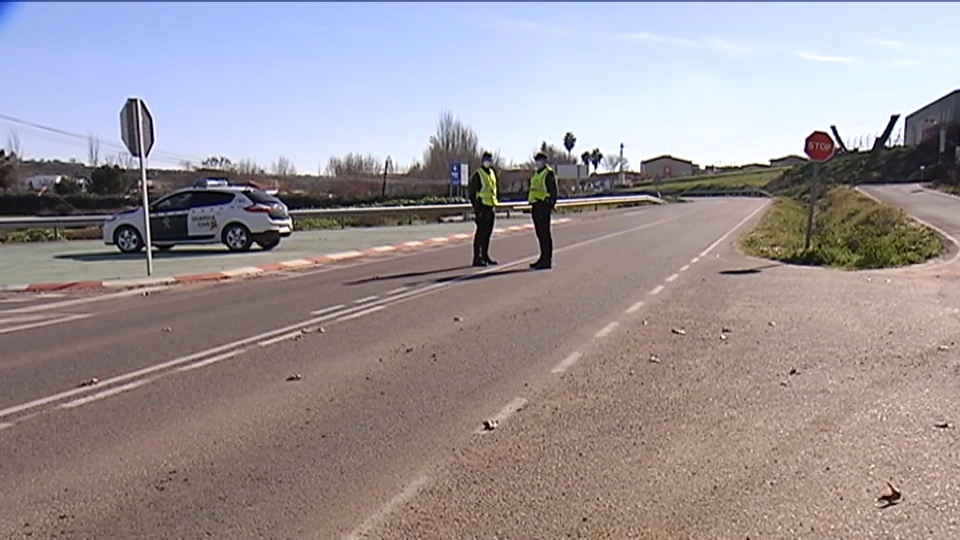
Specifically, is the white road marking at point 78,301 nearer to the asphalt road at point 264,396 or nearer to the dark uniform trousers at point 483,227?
the asphalt road at point 264,396

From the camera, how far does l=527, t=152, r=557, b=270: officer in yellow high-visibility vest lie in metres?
15.8

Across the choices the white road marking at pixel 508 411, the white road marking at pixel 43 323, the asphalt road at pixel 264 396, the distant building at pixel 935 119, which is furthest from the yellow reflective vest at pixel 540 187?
the distant building at pixel 935 119

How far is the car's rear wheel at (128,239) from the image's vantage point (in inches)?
798

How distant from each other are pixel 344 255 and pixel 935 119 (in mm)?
97287

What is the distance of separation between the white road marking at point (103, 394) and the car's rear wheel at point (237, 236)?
13.4 m

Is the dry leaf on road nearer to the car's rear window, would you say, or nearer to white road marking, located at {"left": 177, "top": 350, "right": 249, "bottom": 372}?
white road marking, located at {"left": 177, "top": 350, "right": 249, "bottom": 372}

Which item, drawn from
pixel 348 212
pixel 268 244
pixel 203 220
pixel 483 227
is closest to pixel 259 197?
pixel 268 244

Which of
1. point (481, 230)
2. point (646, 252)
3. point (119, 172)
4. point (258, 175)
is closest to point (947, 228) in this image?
point (646, 252)

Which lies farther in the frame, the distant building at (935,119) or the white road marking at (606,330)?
the distant building at (935,119)

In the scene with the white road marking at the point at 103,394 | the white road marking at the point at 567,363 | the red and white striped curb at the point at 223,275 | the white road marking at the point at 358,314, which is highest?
the red and white striped curb at the point at 223,275

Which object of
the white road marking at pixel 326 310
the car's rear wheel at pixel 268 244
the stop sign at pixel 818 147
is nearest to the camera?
the white road marking at pixel 326 310

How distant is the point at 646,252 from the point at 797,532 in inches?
637

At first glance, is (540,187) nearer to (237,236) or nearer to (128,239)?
(237,236)

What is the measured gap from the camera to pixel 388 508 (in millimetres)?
4363
